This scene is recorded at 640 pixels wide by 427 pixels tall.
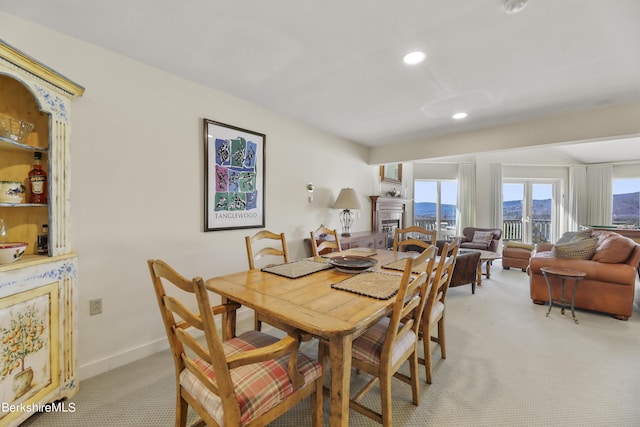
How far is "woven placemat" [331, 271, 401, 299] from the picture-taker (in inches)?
56.8

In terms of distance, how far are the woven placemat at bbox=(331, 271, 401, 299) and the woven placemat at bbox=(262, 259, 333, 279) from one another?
11.3 inches

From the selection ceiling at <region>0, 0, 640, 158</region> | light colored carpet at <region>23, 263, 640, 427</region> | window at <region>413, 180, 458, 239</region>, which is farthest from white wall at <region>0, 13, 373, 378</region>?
window at <region>413, 180, 458, 239</region>

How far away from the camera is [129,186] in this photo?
2.06m

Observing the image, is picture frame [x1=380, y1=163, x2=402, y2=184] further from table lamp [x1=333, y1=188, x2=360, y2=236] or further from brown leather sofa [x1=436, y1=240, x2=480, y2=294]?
brown leather sofa [x1=436, y1=240, x2=480, y2=294]

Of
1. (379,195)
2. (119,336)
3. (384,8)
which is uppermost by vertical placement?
(384,8)

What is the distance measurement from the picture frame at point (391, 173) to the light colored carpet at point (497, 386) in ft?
10.1

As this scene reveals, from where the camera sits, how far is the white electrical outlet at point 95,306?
6.31 feet

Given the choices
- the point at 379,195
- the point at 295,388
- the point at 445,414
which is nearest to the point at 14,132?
the point at 295,388

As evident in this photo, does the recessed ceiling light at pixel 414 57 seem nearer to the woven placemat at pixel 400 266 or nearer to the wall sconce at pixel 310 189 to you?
the woven placemat at pixel 400 266

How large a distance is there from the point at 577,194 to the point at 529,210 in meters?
1.15

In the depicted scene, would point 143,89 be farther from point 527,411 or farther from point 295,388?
Result: point 527,411

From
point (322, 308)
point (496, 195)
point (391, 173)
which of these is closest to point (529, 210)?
point (496, 195)

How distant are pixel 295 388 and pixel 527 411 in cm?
143

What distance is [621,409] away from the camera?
63.8 inches
